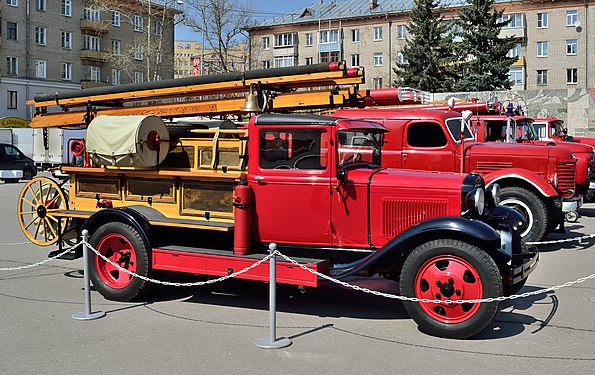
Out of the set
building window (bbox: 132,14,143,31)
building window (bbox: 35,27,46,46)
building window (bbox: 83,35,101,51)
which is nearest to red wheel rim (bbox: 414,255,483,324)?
building window (bbox: 35,27,46,46)

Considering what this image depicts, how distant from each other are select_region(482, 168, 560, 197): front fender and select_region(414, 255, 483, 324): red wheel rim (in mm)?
5235

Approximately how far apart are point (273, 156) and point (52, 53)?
48637 mm

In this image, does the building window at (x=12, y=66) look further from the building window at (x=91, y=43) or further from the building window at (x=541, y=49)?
the building window at (x=541, y=49)

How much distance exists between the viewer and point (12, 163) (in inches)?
1148

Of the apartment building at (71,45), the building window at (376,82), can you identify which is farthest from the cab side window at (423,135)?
the building window at (376,82)

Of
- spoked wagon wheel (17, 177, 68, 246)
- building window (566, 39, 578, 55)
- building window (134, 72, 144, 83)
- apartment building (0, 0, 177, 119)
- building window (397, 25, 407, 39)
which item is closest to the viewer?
spoked wagon wheel (17, 177, 68, 246)

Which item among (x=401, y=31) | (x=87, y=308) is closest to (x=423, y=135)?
(x=87, y=308)

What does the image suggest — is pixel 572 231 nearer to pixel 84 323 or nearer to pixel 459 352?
pixel 459 352

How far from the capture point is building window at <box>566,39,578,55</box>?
51.8 m

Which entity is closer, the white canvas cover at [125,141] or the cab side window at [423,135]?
the white canvas cover at [125,141]

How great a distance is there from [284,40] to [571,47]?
2591 centimetres

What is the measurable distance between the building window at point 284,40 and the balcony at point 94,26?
56.0 feet

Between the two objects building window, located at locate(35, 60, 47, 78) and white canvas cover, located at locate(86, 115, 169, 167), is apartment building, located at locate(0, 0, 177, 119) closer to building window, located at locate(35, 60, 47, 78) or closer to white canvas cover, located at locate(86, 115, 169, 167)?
building window, located at locate(35, 60, 47, 78)

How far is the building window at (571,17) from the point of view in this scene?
5153cm
